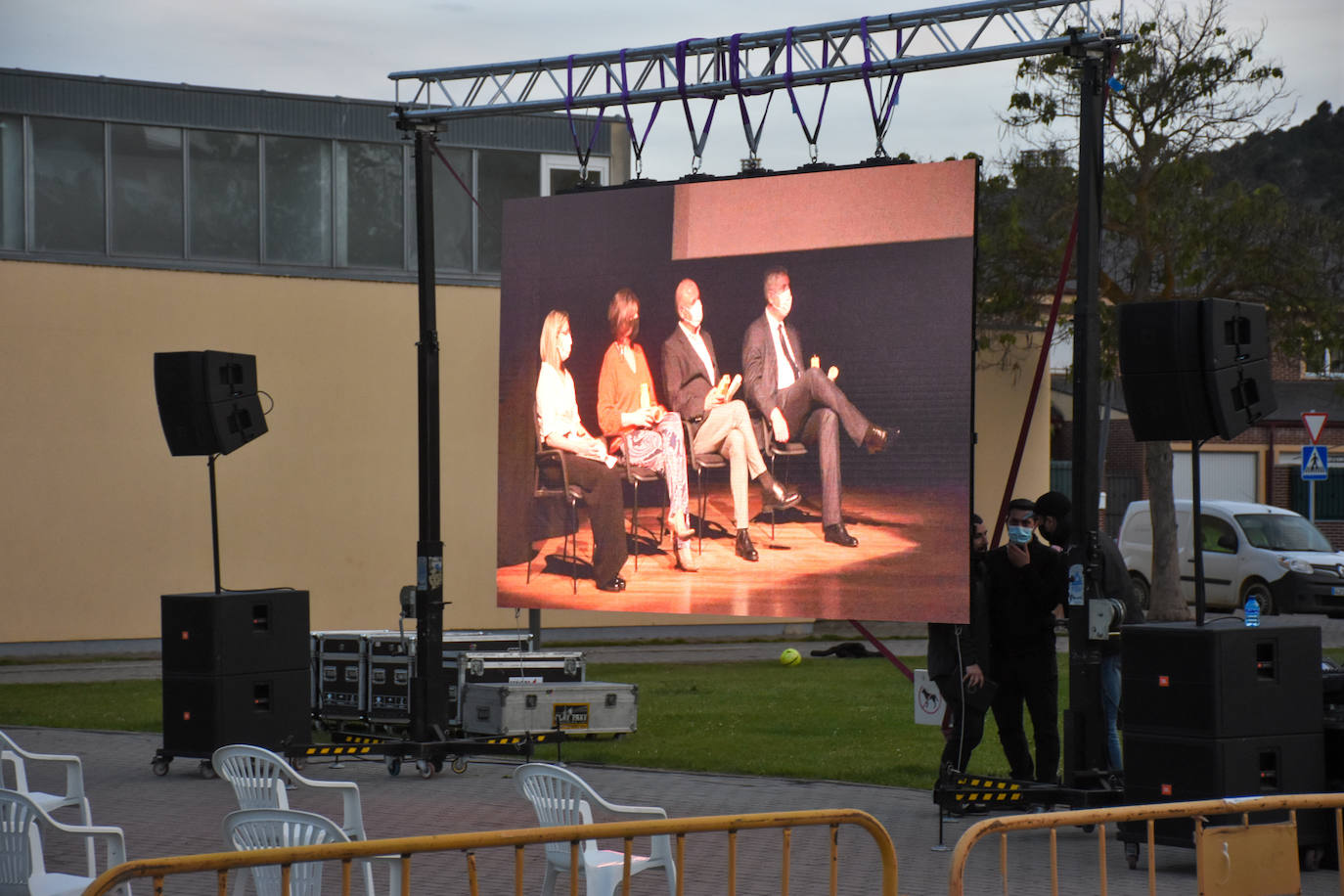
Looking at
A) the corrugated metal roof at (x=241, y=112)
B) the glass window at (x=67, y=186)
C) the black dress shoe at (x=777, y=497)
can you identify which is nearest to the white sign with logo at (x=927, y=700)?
the black dress shoe at (x=777, y=497)

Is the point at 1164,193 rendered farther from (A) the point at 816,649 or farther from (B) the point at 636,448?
(B) the point at 636,448

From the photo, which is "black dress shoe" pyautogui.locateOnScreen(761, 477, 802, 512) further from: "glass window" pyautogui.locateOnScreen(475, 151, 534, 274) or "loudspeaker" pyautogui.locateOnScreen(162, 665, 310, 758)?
"glass window" pyautogui.locateOnScreen(475, 151, 534, 274)

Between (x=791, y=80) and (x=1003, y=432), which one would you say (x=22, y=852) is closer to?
(x=791, y=80)

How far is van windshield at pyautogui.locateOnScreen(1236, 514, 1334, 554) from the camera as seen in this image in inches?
1179

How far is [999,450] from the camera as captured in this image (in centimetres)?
3008

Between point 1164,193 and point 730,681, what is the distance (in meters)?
11.8

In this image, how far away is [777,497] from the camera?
12.5 m

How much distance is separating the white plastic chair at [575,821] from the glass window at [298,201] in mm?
19973

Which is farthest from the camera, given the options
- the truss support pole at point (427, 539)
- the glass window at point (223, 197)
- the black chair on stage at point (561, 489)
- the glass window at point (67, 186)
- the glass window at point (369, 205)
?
the glass window at point (369, 205)

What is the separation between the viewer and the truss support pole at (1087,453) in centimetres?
1062

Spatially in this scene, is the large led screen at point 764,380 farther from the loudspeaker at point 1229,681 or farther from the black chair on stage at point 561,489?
the loudspeaker at point 1229,681

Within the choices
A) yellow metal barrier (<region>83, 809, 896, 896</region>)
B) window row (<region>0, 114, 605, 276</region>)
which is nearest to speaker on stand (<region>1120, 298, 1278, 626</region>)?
yellow metal barrier (<region>83, 809, 896, 896</region>)

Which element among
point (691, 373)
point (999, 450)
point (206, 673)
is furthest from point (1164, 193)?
point (206, 673)

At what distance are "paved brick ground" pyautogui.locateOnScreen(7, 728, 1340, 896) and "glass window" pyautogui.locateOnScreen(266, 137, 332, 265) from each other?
40.6 ft
